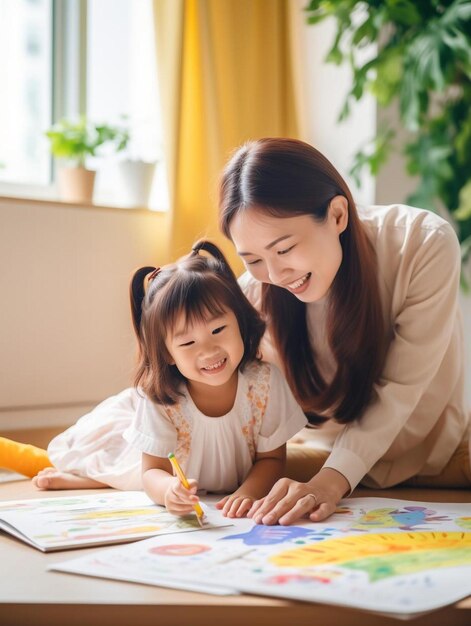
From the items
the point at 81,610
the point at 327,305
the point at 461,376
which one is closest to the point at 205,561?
the point at 81,610

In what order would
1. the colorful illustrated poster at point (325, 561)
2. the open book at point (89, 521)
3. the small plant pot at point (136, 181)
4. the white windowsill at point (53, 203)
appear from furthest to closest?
the small plant pot at point (136, 181) < the white windowsill at point (53, 203) < the open book at point (89, 521) < the colorful illustrated poster at point (325, 561)

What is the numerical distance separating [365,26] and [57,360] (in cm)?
139

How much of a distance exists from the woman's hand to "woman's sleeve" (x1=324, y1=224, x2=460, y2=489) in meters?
0.14

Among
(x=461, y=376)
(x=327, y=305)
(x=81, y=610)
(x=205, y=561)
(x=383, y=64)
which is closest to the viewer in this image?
(x=81, y=610)

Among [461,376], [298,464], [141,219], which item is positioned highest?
[141,219]

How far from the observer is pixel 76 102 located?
9.84 feet

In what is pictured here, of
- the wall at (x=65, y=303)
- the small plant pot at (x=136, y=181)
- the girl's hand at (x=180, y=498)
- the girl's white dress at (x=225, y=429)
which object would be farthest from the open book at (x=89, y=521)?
the small plant pot at (x=136, y=181)

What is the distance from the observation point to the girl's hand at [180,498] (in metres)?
1.32

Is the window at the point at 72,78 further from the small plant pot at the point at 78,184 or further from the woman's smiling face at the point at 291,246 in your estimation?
the woman's smiling face at the point at 291,246

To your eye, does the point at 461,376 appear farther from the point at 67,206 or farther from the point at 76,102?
the point at 76,102

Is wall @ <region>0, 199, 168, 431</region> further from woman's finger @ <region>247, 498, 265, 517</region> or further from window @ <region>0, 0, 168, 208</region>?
woman's finger @ <region>247, 498, 265, 517</region>

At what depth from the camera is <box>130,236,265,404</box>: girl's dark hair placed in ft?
4.93

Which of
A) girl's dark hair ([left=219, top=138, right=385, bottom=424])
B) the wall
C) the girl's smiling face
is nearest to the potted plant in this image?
the wall

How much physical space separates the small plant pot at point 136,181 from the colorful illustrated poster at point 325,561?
69.3 inches
